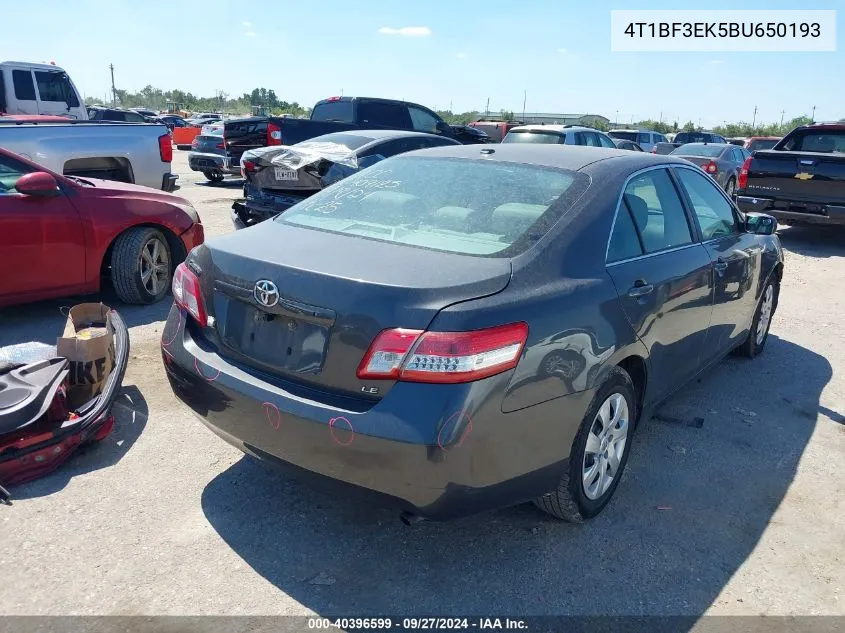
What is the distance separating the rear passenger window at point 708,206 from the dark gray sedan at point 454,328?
0.43 m

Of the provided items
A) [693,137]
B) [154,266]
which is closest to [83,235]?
[154,266]

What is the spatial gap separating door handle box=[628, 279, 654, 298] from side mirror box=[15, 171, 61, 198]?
14.0ft

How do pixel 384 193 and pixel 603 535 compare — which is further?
pixel 384 193

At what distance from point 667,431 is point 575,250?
1.81 meters

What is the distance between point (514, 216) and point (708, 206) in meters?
1.92

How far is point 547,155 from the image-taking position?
11.6 ft

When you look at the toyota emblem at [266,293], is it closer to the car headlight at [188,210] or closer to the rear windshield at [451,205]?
the rear windshield at [451,205]

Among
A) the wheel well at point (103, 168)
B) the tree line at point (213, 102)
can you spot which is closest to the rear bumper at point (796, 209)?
the wheel well at point (103, 168)

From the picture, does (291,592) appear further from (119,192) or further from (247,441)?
(119,192)

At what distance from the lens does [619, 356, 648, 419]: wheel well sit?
3211mm

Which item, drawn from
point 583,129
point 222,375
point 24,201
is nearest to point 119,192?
point 24,201

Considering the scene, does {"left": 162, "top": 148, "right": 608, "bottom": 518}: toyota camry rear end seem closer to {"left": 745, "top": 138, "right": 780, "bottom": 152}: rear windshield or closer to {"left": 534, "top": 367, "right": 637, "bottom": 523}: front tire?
{"left": 534, "top": 367, "right": 637, "bottom": 523}: front tire

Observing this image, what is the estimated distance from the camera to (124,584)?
265 cm

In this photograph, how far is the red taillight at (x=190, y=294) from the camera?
9.81 feet
